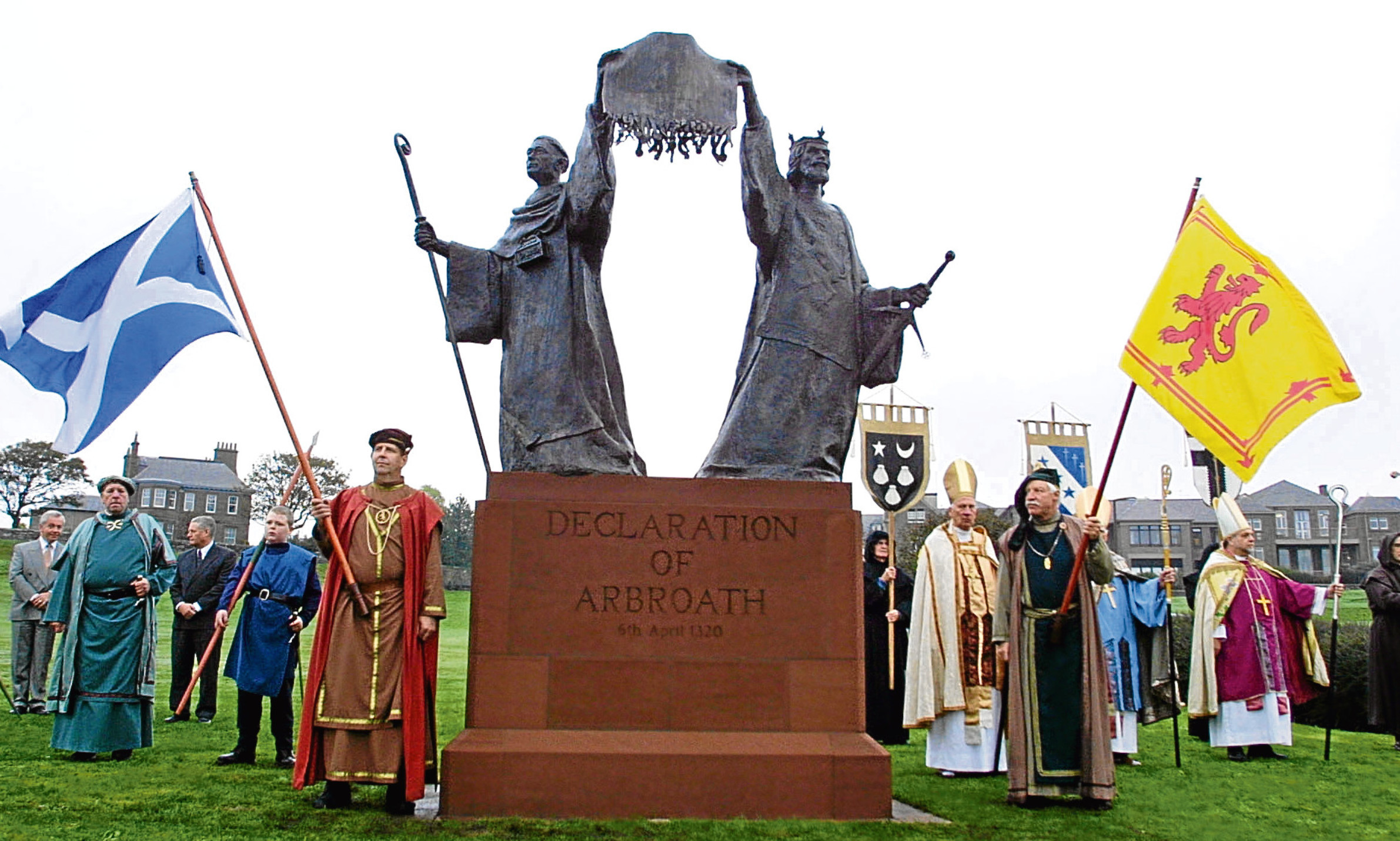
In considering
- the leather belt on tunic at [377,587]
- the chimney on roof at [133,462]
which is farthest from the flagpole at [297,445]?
the chimney on roof at [133,462]

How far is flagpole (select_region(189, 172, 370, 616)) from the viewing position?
5.93 m

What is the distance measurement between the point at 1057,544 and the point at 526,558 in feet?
10.2

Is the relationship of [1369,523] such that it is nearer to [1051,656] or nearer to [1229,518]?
[1229,518]

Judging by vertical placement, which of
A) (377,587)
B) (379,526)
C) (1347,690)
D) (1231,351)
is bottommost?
(1347,690)

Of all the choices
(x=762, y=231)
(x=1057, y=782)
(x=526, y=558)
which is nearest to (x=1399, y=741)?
(x=1057, y=782)

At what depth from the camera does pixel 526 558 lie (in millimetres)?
6105

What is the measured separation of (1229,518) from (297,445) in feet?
27.1

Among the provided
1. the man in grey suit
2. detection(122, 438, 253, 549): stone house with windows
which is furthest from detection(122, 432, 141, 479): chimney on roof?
the man in grey suit

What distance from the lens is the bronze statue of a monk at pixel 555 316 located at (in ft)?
22.0

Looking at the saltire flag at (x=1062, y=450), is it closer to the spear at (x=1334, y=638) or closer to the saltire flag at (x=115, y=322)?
the spear at (x=1334, y=638)

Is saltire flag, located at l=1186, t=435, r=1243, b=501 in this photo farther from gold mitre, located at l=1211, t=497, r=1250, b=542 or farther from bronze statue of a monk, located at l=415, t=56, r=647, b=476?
bronze statue of a monk, located at l=415, t=56, r=647, b=476

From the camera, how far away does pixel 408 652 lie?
5.89m

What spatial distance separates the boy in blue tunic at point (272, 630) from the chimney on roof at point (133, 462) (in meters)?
68.0

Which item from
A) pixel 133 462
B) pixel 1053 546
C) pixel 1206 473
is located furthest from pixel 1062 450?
pixel 133 462
